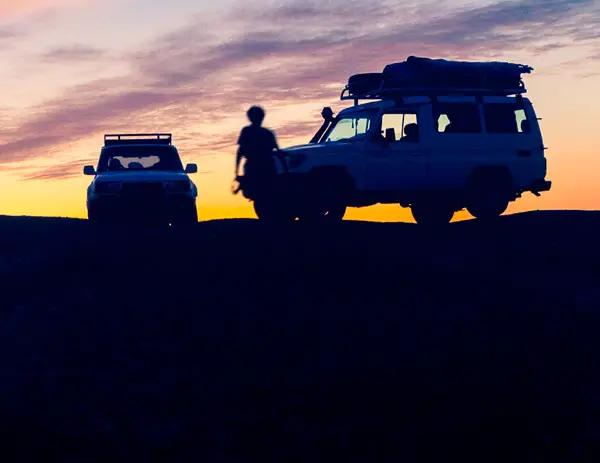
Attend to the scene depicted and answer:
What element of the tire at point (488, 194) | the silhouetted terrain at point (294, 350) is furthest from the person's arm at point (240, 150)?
the tire at point (488, 194)

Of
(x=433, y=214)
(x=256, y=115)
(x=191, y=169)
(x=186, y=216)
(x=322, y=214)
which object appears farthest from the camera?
(x=433, y=214)

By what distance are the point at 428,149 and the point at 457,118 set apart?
3.39 feet

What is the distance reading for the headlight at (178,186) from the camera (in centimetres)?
1850

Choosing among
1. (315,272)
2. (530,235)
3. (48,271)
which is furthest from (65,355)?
(530,235)

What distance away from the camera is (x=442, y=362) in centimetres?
1212

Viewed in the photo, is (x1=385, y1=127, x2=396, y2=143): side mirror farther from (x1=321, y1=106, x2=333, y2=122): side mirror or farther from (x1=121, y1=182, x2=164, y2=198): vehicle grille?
(x1=121, y1=182, x2=164, y2=198): vehicle grille

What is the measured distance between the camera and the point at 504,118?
18812mm

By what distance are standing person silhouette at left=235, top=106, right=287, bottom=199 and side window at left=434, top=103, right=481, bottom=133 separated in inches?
145

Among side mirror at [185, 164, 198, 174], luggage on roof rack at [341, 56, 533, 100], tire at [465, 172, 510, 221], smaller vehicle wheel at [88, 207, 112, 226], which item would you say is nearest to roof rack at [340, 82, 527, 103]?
luggage on roof rack at [341, 56, 533, 100]

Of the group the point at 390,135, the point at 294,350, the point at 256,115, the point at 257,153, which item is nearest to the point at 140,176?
the point at 257,153

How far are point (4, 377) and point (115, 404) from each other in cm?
135

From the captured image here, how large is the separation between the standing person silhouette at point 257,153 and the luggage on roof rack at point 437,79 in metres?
3.10

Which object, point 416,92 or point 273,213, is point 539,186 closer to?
point 416,92

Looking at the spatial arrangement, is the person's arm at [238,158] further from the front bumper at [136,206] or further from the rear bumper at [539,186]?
the rear bumper at [539,186]
